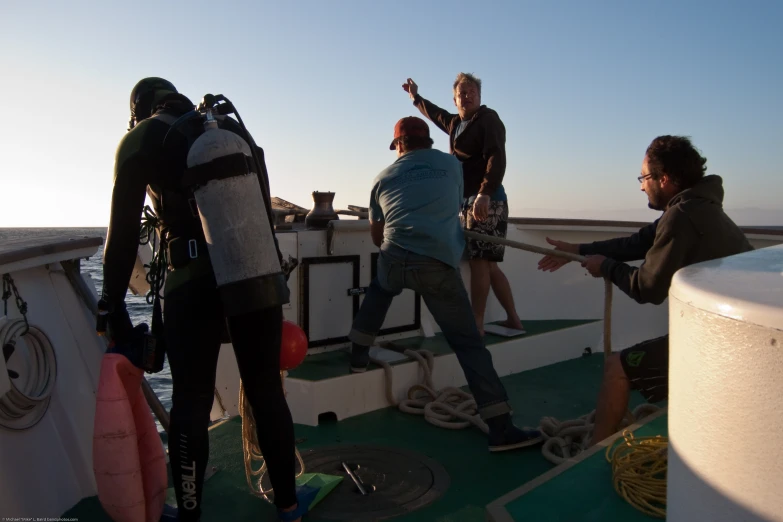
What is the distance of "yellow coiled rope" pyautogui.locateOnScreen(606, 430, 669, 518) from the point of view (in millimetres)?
1915

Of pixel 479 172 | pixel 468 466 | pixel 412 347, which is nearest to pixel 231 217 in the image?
pixel 468 466

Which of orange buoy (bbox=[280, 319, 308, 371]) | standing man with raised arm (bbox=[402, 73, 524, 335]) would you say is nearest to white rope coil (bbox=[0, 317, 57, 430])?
orange buoy (bbox=[280, 319, 308, 371])

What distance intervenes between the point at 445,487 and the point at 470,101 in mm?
2542

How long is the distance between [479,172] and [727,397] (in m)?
3.34

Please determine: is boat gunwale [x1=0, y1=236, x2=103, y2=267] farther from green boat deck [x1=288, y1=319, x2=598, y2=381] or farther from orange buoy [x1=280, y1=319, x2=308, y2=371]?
green boat deck [x1=288, y1=319, x2=598, y2=381]

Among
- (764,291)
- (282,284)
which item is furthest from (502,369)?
(764,291)

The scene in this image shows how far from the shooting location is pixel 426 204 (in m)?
3.14

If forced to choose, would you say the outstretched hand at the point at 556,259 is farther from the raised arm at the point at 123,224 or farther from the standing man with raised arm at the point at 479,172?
the raised arm at the point at 123,224

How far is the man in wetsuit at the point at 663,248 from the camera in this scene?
2.36m

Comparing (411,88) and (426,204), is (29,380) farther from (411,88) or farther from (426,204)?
(411,88)

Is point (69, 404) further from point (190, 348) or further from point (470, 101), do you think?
point (470, 101)

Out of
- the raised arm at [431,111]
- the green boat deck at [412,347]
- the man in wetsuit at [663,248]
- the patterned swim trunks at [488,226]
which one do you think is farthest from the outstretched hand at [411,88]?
the man in wetsuit at [663,248]

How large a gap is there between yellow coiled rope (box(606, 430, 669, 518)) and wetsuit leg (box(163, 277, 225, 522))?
1.32 m

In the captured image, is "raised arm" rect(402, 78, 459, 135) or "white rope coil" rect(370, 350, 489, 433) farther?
"raised arm" rect(402, 78, 459, 135)
